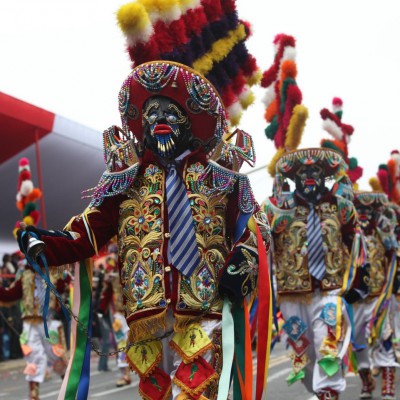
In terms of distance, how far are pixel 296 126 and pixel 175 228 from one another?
12.2 feet

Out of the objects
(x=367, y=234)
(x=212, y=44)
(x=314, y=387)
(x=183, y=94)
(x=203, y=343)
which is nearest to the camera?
(x=203, y=343)

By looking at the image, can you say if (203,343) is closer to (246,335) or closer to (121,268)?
(246,335)

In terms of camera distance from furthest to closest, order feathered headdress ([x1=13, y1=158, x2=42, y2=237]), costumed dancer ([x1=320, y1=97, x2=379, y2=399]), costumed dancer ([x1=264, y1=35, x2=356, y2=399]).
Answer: feathered headdress ([x1=13, y1=158, x2=42, y2=237]) → costumed dancer ([x1=320, y1=97, x2=379, y2=399]) → costumed dancer ([x1=264, y1=35, x2=356, y2=399])

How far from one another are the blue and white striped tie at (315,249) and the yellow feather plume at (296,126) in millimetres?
883

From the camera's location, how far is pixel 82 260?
476cm

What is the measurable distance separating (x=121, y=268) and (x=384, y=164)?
26.9 feet

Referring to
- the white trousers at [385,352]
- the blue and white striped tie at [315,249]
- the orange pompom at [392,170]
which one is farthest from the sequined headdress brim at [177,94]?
the orange pompom at [392,170]

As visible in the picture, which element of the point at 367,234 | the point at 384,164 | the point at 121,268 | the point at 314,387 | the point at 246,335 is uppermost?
the point at 384,164

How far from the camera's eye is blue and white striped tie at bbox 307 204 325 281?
24.3 ft

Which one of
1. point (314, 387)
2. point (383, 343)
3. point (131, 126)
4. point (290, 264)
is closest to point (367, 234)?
point (383, 343)

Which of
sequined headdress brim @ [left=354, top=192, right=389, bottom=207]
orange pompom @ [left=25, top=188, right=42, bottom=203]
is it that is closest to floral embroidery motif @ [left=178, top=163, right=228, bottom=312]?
orange pompom @ [left=25, top=188, right=42, bottom=203]

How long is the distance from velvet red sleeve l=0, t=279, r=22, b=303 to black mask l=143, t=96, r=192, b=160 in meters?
5.29

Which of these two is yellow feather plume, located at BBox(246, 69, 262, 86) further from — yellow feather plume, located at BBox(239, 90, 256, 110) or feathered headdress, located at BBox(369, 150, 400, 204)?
feathered headdress, located at BBox(369, 150, 400, 204)

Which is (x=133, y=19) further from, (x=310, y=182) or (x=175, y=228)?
(x=310, y=182)
